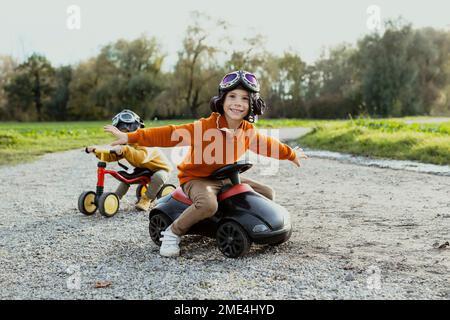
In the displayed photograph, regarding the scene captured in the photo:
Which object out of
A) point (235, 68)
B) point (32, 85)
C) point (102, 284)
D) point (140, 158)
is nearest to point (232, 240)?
point (102, 284)

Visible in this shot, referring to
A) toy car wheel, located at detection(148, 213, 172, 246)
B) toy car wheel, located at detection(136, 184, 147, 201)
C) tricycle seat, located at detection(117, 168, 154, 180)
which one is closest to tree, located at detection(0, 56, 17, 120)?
toy car wheel, located at detection(136, 184, 147, 201)

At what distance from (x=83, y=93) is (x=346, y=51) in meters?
23.0

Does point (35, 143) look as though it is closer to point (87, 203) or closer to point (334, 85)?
point (87, 203)

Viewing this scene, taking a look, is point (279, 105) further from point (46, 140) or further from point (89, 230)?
point (89, 230)

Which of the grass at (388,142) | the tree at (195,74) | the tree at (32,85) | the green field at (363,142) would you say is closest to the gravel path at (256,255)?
the grass at (388,142)

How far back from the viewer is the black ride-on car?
Answer: 4.40 m

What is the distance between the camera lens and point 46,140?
1848 centimetres

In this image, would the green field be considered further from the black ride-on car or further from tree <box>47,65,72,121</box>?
tree <box>47,65,72,121</box>

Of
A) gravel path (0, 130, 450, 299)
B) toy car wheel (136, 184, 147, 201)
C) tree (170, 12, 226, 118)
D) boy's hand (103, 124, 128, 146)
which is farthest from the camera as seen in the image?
tree (170, 12, 226, 118)

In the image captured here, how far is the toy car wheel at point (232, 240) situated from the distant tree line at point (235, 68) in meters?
25.5

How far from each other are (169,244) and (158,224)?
15.9 inches

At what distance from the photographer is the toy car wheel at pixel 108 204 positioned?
20.3 feet

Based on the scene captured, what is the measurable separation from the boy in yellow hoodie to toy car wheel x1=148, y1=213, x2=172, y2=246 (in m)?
1.64

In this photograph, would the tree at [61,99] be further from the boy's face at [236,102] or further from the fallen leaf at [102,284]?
the fallen leaf at [102,284]
